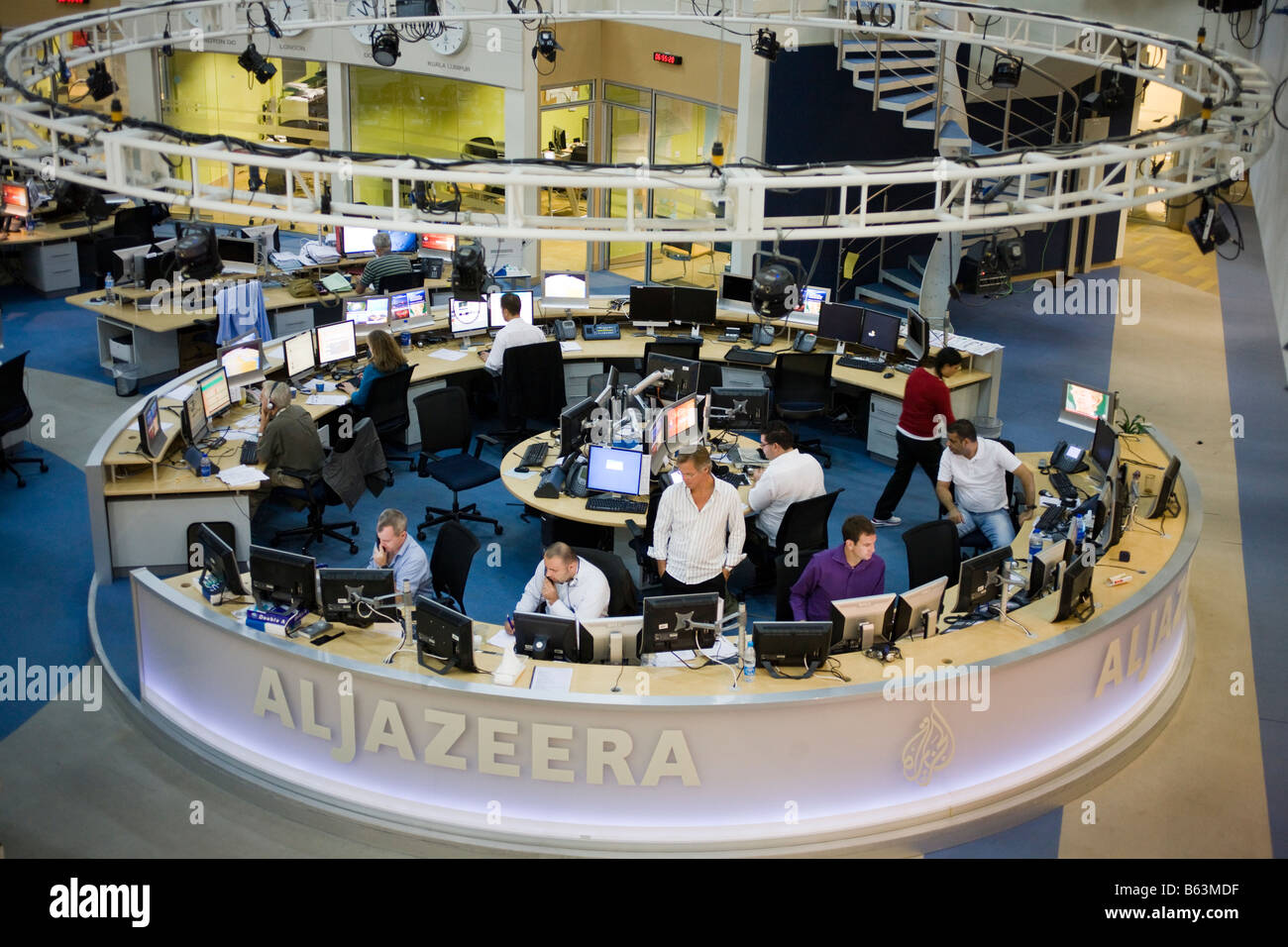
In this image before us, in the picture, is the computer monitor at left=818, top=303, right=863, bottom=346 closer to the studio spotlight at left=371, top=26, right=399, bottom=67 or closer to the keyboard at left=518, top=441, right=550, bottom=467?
the keyboard at left=518, top=441, right=550, bottom=467

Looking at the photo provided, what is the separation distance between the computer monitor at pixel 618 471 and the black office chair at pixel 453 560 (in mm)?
1311

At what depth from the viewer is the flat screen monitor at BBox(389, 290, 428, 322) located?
11852 mm

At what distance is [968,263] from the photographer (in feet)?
50.1

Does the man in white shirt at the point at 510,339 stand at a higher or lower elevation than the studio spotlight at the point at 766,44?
lower

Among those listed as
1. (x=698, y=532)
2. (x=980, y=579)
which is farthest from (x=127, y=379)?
(x=980, y=579)

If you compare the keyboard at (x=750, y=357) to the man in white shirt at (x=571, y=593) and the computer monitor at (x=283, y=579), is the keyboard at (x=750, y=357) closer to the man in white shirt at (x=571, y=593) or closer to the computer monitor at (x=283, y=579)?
the man in white shirt at (x=571, y=593)

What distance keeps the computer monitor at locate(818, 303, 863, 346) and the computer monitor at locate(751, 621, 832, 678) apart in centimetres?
564

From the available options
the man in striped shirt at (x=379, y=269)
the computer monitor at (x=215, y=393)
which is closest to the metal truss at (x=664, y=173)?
the computer monitor at (x=215, y=393)

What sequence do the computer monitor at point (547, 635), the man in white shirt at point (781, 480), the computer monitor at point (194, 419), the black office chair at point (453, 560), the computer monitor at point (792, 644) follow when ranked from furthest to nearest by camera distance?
1. the computer monitor at point (194, 419)
2. the man in white shirt at point (781, 480)
3. the black office chair at point (453, 560)
4. the computer monitor at point (547, 635)
5. the computer monitor at point (792, 644)

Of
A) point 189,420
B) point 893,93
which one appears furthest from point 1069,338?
point 189,420

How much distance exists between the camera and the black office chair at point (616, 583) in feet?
23.6

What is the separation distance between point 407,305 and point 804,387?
3.65m

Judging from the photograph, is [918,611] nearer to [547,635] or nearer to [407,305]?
[547,635]

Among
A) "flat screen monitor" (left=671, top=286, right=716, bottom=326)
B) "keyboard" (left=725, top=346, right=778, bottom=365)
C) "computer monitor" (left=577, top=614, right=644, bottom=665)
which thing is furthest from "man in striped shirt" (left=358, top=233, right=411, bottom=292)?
"computer monitor" (left=577, top=614, right=644, bottom=665)
